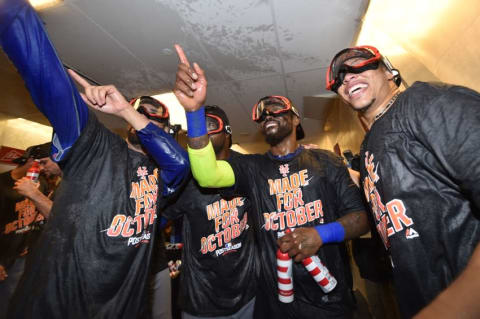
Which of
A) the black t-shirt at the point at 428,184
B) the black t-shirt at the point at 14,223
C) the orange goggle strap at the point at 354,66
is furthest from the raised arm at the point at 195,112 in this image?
the black t-shirt at the point at 14,223

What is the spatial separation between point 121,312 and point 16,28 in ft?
5.41

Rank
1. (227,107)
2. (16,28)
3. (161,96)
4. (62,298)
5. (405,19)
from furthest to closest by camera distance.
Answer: (227,107), (161,96), (405,19), (62,298), (16,28)

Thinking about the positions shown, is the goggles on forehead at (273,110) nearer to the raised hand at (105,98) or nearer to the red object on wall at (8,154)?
the raised hand at (105,98)

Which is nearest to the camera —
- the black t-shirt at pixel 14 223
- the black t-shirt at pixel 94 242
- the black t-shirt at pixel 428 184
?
the black t-shirt at pixel 428 184

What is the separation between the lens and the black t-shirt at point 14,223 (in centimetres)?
324

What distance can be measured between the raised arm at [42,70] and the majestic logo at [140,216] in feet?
1.71

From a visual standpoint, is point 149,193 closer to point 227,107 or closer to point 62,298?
point 62,298

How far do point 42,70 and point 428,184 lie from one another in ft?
6.01

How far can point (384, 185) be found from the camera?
1.12 m

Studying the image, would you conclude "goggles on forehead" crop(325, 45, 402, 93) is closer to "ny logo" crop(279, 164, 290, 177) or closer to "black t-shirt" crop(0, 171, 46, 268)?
"ny logo" crop(279, 164, 290, 177)

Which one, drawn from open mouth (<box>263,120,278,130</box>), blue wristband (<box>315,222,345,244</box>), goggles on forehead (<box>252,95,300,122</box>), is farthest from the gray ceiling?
blue wristband (<box>315,222,345,244</box>)

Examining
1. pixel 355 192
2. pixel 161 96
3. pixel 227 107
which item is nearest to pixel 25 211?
pixel 161 96

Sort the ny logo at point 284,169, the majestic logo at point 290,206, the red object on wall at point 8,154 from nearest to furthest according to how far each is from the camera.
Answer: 1. the majestic logo at point 290,206
2. the ny logo at point 284,169
3. the red object on wall at point 8,154

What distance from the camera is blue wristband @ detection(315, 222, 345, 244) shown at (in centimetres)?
179
